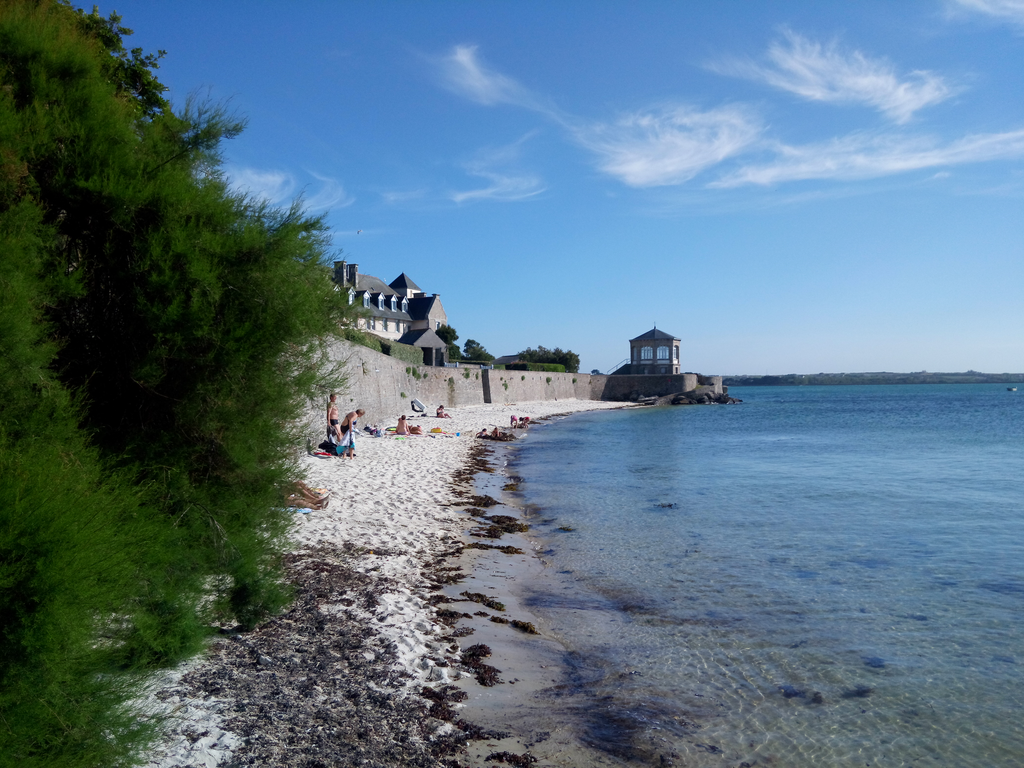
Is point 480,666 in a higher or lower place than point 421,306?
lower

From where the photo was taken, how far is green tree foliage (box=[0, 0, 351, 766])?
11.3 ft

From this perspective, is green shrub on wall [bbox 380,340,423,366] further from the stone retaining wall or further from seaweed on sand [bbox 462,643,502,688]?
seaweed on sand [bbox 462,643,502,688]

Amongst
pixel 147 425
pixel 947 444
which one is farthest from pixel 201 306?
pixel 947 444

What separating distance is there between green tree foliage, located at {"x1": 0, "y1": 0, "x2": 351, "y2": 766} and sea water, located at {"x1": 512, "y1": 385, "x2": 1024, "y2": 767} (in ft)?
8.50

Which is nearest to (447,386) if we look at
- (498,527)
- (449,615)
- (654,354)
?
(498,527)

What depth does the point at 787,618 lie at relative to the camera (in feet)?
22.6

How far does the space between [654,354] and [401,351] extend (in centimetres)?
4597

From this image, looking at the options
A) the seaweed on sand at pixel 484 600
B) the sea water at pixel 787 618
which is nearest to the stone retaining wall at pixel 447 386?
the seaweed on sand at pixel 484 600

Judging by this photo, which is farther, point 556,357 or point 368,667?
point 556,357

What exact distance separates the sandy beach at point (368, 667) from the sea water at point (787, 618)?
0.61 m

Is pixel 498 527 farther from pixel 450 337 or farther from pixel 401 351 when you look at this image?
pixel 450 337

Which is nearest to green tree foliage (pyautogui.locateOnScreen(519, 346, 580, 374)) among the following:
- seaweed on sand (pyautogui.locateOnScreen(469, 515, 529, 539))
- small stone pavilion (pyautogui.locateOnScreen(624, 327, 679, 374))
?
small stone pavilion (pyautogui.locateOnScreen(624, 327, 679, 374))

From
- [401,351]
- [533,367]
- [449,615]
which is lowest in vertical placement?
[449,615]

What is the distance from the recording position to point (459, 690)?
4633mm
